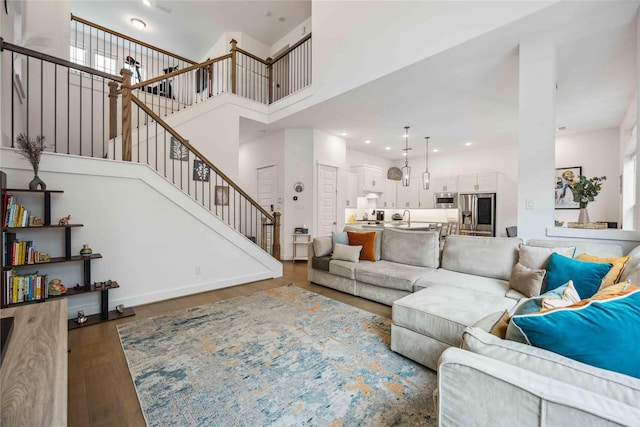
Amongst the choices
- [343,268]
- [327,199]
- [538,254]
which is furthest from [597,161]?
[343,268]

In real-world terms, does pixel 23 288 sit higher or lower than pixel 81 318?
higher

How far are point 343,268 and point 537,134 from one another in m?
2.77

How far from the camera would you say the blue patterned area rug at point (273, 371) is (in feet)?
5.17

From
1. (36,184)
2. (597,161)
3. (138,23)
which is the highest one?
(138,23)

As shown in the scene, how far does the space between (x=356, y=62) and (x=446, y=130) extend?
317cm

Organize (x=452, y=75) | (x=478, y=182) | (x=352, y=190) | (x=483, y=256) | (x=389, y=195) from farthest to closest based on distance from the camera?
(x=389, y=195) → (x=352, y=190) → (x=478, y=182) → (x=452, y=75) → (x=483, y=256)

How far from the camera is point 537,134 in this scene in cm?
290

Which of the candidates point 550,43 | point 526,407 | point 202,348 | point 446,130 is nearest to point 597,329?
point 526,407

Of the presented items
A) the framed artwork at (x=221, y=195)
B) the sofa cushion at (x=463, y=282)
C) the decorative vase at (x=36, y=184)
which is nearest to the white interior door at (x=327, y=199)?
the framed artwork at (x=221, y=195)

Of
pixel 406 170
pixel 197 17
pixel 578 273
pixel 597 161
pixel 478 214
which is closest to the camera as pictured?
pixel 578 273

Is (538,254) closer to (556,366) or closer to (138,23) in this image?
(556,366)

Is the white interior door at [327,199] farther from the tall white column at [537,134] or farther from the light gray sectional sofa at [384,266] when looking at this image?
the tall white column at [537,134]

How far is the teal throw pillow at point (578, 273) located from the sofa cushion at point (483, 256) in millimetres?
474

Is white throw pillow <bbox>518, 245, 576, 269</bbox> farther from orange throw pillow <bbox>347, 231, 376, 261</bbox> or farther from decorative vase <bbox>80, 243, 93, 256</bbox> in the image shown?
decorative vase <bbox>80, 243, 93, 256</bbox>
